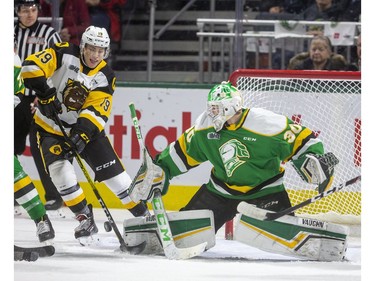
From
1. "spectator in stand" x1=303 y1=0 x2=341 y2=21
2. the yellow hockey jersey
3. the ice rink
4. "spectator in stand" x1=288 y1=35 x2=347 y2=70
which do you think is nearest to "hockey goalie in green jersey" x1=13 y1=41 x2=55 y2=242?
the ice rink

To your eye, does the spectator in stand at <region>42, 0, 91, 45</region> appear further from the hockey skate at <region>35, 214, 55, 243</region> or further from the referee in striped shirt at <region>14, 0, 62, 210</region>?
the hockey skate at <region>35, 214, 55, 243</region>

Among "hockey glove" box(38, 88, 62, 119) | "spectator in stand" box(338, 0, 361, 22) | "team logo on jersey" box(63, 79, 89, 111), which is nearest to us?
"hockey glove" box(38, 88, 62, 119)

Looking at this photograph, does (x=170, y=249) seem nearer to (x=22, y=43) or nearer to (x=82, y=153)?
(x=82, y=153)

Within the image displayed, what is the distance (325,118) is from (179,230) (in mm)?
1233

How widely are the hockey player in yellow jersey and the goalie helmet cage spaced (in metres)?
0.70

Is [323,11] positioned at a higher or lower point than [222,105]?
higher

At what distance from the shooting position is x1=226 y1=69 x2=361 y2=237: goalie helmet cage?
19.0ft

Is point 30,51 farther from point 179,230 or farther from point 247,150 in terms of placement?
point 247,150

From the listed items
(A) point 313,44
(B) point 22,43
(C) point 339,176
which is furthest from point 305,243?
(B) point 22,43

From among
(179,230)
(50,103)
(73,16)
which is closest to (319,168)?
(179,230)

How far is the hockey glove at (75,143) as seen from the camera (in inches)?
207

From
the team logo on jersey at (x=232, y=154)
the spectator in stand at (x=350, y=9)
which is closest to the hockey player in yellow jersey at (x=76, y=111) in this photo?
the team logo on jersey at (x=232, y=154)

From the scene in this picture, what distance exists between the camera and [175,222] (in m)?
5.05

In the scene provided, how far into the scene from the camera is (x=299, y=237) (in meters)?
4.93
